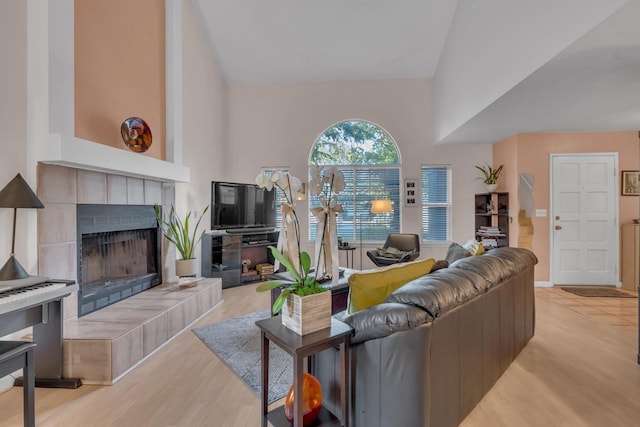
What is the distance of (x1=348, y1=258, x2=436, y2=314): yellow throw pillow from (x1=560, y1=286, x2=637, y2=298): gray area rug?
387 cm

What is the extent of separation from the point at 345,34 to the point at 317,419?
5.07 meters

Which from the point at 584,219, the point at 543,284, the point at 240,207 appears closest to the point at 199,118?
the point at 240,207

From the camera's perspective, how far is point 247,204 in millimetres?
4969

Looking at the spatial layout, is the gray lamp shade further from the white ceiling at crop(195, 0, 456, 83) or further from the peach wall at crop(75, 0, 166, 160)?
the white ceiling at crop(195, 0, 456, 83)

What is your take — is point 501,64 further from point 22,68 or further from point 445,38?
point 22,68

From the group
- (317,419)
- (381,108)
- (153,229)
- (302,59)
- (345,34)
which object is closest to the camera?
(317,419)

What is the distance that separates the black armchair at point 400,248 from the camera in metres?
4.68

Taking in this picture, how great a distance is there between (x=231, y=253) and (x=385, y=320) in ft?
12.5

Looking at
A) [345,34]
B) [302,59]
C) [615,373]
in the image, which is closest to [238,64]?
[302,59]

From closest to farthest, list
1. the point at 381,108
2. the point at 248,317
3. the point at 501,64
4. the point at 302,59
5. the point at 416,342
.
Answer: the point at 416,342 → the point at 501,64 → the point at 248,317 → the point at 302,59 → the point at 381,108

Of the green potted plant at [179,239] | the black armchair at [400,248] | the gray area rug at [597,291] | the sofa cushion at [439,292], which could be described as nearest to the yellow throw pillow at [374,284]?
the sofa cushion at [439,292]

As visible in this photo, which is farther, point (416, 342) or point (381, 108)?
point (381, 108)

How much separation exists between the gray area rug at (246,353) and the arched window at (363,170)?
2858mm

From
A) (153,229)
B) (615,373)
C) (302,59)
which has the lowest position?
(615,373)
